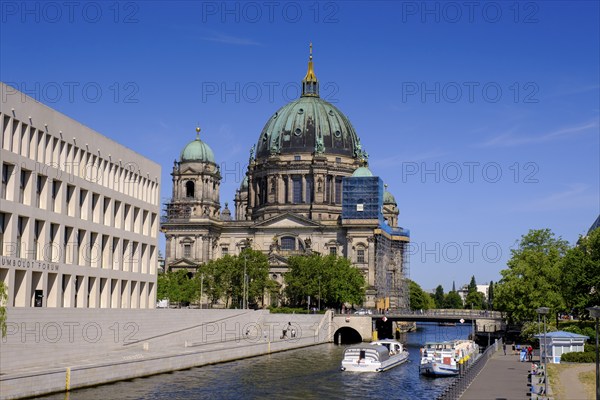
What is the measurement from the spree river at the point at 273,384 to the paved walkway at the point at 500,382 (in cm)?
450

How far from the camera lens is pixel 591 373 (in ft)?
188

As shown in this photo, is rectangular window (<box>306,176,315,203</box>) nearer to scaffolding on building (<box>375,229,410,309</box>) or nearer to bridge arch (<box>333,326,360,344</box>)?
scaffolding on building (<box>375,229,410,309</box>)

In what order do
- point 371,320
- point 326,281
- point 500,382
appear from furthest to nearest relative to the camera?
1. point 326,281
2. point 371,320
3. point 500,382

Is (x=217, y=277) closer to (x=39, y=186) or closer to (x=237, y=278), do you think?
(x=237, y=278)

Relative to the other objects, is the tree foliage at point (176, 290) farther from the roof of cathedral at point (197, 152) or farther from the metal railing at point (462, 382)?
the metal railing at point (462, 382)

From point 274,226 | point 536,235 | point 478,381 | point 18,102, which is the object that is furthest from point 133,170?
point 274,226

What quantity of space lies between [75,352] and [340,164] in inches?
4848

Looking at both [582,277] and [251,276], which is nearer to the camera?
[582,277]

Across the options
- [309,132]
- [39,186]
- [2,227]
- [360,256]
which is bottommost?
[2,227]

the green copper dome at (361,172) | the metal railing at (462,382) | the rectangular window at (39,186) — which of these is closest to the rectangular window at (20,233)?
the rectangular window at (39,186)

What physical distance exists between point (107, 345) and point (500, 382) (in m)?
32.3

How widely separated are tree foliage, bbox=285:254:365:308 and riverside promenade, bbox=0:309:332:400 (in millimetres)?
38716

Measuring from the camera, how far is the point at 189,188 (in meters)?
176

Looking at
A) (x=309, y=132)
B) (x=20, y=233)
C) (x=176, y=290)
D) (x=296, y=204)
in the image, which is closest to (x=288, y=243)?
(x=296, y=204)
